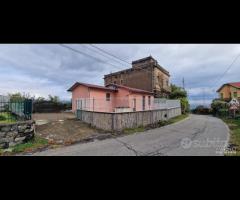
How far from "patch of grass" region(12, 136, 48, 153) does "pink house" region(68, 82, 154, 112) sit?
7463 millimetres

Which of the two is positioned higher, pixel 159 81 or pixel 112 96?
pixel 159 81

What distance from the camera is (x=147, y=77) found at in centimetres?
1925

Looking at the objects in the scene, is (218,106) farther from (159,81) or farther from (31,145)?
(31,145)

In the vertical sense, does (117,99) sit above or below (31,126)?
above

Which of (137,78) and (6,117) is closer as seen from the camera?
(6,117)

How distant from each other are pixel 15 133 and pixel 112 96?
36.3 ft

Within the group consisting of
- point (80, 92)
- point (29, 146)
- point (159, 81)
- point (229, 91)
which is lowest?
point (29, 146)

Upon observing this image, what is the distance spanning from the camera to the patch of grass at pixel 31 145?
4787 millimetres

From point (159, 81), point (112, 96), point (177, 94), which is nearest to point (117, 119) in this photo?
point (112, 96)

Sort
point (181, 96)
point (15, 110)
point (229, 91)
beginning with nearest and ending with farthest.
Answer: point (15, 110), point (181, 96), point (229, 91)
